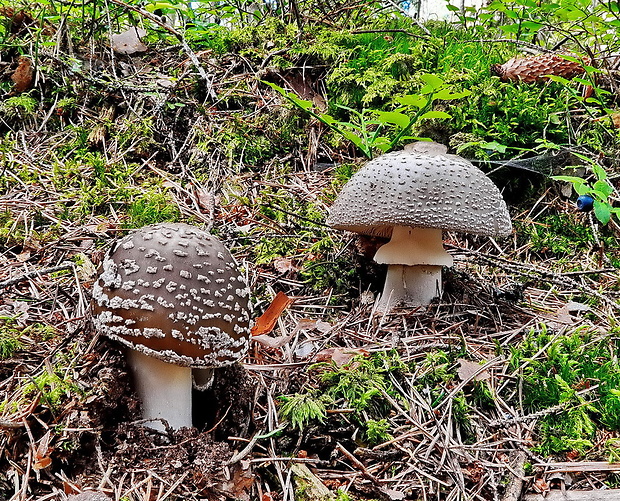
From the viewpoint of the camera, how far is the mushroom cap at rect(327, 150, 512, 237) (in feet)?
10.2

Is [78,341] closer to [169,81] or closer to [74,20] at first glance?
[169,81]

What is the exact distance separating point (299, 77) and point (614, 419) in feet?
13.7

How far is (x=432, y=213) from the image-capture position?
3.10 meters

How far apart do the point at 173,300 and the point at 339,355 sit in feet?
3.75

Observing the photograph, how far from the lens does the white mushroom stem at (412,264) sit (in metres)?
3.48

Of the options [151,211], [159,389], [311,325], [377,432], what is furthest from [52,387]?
[151,211]

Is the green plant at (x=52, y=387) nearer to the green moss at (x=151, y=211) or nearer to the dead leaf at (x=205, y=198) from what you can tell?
the green moss at (x=151, y=211)

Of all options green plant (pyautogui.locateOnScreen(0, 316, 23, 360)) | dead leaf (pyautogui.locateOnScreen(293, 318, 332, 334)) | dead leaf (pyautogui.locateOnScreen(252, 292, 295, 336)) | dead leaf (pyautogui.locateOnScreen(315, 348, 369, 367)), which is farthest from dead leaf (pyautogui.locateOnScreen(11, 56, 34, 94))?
dead leaf (pyautogui.locateOnScreen(315, 348, 369, 367))

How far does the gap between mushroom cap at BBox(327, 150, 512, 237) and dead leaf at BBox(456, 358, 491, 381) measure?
0.82 meters

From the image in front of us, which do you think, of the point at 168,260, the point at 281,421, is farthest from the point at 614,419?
the point at 168,260

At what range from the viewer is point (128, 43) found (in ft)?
18.7

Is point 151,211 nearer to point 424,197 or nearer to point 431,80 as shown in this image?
point 424,197

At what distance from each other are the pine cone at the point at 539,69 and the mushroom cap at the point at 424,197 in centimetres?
206

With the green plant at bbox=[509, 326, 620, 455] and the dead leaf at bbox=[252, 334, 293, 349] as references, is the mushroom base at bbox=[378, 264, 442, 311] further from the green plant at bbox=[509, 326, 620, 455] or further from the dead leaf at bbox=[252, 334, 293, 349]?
the dead leaf at bbox=[252, 334, 293, 349]
